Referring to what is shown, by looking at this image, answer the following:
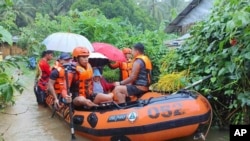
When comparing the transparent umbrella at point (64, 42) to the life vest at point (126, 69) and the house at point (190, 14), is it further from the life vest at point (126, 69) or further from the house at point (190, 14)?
the house at point (190, 14)

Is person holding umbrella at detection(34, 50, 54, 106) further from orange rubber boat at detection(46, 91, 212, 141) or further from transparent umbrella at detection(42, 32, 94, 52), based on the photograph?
orange rubber boat at detection(46, 91, 212, 141)

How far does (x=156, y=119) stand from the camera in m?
4.19

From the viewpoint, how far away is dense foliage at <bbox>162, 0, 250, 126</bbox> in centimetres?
354

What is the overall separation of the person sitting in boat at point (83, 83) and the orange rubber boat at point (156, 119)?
621 mm

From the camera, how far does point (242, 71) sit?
12.0ft

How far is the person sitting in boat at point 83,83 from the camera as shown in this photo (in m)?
5.10

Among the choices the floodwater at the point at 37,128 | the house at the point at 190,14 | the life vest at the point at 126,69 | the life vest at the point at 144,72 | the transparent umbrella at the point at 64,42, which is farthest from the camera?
the house at the point at 190,14

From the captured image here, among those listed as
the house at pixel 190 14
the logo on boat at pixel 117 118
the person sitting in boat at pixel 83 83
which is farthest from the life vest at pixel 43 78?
the house at pixel 190 14

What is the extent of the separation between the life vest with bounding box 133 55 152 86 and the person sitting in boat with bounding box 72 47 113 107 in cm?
62

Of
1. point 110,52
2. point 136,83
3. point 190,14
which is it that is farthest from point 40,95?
point 190,14

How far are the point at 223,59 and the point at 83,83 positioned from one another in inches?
90.6

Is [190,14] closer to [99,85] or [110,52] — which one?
[110,52]

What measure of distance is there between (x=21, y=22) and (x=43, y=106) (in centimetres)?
2836

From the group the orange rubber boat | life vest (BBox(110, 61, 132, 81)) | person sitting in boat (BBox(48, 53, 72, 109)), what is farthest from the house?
the orange rubber boat
